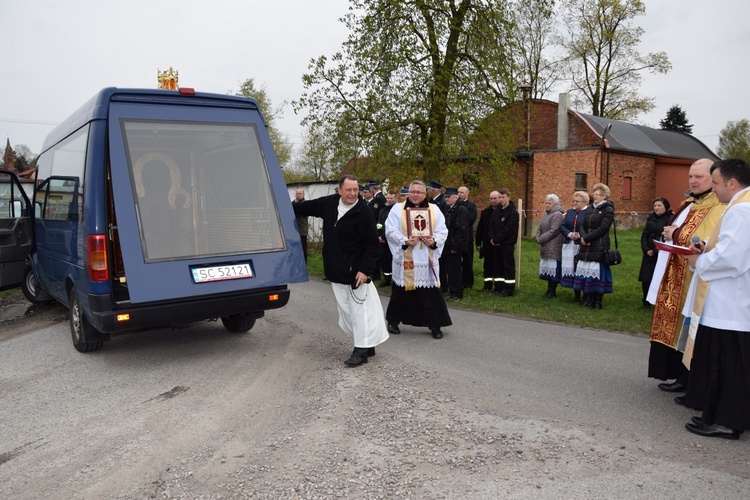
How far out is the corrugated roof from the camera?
3475 centimetres

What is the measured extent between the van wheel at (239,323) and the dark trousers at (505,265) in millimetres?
5519

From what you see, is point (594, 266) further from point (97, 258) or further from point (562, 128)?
point (562, 128)

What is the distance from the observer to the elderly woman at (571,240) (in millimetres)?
10297

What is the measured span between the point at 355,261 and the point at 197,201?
1.83 meters

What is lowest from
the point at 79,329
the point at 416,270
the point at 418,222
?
the point at 79,329

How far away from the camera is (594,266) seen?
9977mm

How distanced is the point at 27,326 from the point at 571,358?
24.7 ft

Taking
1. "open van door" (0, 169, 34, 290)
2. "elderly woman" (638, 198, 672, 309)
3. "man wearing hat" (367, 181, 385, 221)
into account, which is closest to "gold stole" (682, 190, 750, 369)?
"elderly woman" (638, 198, 672, 309)

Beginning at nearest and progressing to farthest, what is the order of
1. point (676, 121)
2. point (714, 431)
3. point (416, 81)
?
point (714, 431), point (416, 81), point (676, 121)

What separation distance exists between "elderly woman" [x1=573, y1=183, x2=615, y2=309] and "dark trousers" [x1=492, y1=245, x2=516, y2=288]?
161cm

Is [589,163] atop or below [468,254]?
atop

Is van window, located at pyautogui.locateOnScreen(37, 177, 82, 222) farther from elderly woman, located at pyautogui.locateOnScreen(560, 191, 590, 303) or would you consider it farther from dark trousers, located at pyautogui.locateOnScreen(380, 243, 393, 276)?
elderly woman, located at pyautogui.locateOnScreen(560, 191, 590, 303)

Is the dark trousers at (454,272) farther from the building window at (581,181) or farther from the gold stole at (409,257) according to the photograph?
the building window at (581,181)

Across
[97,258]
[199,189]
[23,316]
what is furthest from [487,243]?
[23,316]
